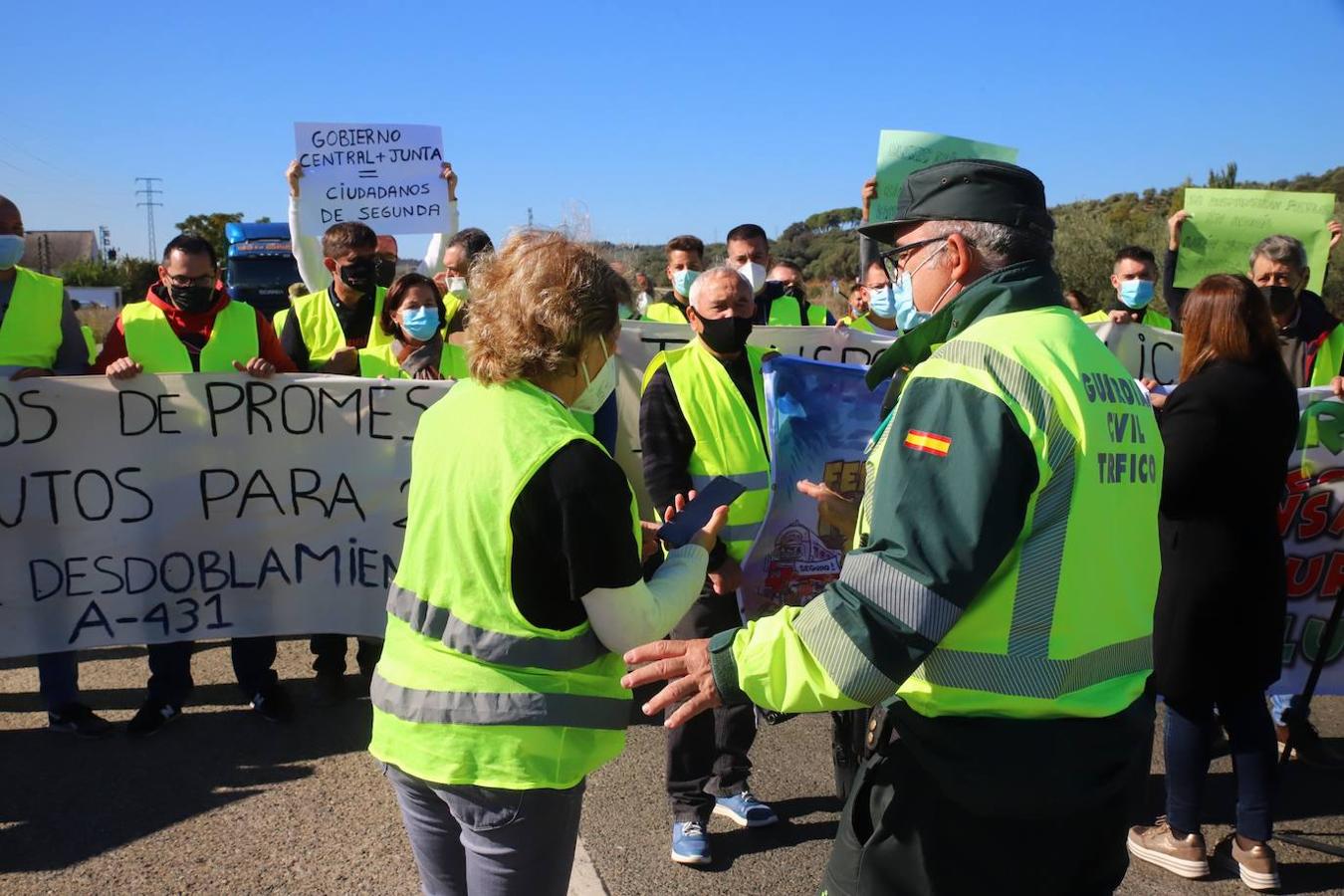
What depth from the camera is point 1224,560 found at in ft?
11.7

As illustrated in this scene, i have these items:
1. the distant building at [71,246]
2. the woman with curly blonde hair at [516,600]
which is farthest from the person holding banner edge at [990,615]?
the distant building at [71,246]

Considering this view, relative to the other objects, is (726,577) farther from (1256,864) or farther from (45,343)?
(45,343)

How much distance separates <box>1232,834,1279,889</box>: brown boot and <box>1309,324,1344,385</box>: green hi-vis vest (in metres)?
2.81

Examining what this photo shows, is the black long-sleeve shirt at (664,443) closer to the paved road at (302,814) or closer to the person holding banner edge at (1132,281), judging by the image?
the paved road at (302,814)

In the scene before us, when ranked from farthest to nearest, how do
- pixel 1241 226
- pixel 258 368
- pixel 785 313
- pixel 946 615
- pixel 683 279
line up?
pixel 785 313, pixel 683 279, pixel 1241 226, pixel 258 368, pixel 946 615

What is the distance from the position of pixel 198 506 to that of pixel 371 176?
7.68 feet

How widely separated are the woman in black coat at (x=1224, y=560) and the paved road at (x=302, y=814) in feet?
1.15

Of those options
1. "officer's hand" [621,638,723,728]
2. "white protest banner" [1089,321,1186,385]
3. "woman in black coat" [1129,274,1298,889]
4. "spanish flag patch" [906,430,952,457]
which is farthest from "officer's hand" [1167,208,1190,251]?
"officer's hand" [621,638,723,728]

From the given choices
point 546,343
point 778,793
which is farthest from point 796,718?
point 546,343

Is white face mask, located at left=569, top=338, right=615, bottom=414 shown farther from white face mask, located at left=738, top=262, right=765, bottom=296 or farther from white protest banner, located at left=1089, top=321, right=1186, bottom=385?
white face mask, located at left=738, top=262, right=765, bottom=296

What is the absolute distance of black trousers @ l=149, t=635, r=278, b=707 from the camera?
4930 millimetres

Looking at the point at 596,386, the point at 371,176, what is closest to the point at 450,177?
the point at 371,176

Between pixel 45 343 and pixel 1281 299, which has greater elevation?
pixel 1281 299

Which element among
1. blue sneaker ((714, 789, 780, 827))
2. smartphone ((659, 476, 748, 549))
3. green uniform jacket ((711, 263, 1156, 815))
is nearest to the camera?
green uniform jacket ((711, 263, 1156, 815))
